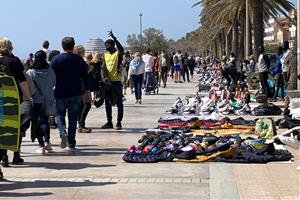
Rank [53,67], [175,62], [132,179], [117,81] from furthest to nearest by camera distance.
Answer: [175,62] → [117,81] → [53,67] → [132,179]

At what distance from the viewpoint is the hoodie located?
10156mm

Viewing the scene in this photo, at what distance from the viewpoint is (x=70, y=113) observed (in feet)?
34.4

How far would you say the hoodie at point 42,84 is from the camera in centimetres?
1016

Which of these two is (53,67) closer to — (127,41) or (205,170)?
(205,170)

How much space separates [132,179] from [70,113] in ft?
9.30

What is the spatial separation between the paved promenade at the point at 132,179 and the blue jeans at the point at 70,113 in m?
0.32

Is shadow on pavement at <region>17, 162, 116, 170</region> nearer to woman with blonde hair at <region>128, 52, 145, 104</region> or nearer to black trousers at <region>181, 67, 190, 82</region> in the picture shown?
woman with blonde hair at <region>128, 52, 145, 104</region>

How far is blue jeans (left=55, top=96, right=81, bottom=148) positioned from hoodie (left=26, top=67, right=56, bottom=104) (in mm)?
282

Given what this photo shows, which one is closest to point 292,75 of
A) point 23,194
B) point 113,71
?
point 113,71

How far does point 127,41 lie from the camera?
10175cm

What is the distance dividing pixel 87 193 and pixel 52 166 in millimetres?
1974

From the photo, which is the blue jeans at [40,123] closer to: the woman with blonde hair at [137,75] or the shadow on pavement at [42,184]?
the shadow on pavement at [42,184]

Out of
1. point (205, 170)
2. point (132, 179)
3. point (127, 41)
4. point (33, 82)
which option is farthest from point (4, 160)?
point (127, 41)

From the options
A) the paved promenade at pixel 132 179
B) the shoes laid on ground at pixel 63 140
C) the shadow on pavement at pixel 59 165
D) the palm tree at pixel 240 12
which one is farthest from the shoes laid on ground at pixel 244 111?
the palm tree at pixel 240 12
